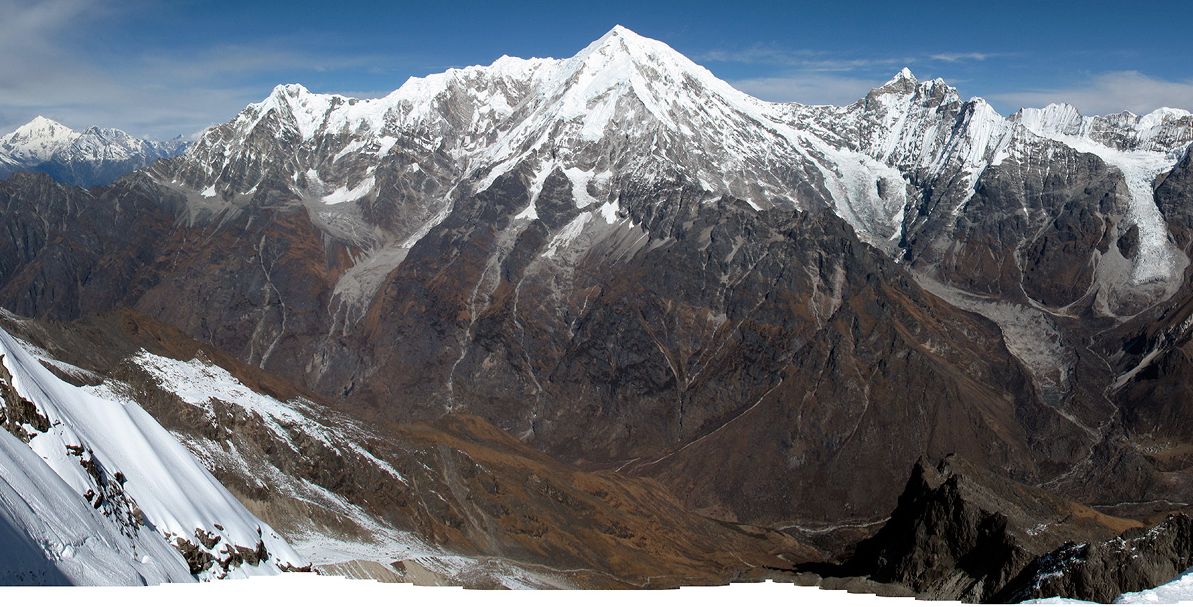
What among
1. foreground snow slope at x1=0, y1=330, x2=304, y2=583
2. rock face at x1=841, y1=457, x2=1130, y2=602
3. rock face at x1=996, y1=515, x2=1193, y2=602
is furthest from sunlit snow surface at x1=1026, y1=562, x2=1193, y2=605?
rock face at x1=841, y1=457, x2=1130, y2=602

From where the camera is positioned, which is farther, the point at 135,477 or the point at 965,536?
the point at 965,536

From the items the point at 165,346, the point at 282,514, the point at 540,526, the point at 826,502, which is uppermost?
the point at 165,346

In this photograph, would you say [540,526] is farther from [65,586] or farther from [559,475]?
[65,586]

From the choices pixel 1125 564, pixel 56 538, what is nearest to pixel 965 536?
pixel 1125 564

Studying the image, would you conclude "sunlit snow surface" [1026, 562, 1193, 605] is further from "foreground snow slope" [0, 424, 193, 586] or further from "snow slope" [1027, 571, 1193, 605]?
"foreground snow slope" [0, 424, 193, 586]

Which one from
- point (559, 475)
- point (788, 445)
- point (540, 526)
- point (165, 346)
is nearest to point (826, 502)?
point (788, 445)

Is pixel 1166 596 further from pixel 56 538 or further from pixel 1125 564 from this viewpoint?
pixel 1125 564

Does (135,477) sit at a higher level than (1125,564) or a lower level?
higher

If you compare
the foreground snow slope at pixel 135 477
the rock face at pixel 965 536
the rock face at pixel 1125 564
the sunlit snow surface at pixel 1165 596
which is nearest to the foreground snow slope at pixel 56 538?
the foreground snow slope at pixel 135 477
